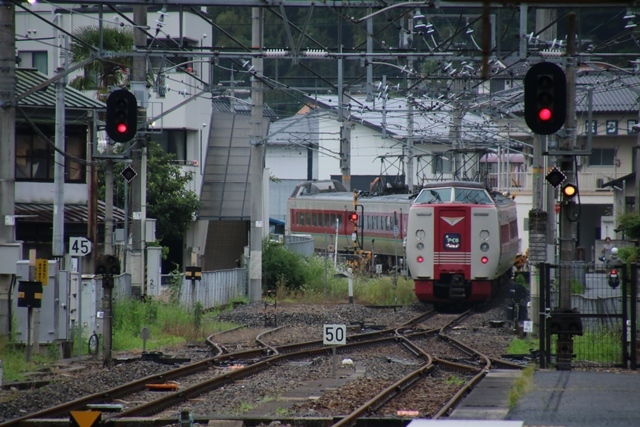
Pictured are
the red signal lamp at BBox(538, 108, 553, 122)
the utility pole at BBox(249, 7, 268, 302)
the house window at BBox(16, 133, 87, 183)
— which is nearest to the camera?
the red signal lamp at BBox(538, 108, 553, 122)

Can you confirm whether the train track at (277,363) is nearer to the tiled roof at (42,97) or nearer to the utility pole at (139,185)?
the utility pole at (139,185)

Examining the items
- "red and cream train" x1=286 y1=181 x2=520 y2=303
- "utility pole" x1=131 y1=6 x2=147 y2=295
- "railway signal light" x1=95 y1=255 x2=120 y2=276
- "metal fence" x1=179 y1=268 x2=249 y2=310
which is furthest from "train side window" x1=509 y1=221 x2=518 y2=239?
"railway signal light" x1=95 y1=255 x2=120 y2=276

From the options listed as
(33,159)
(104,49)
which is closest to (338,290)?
(33,159)

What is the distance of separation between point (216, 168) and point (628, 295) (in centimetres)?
3508

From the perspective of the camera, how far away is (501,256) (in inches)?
1193

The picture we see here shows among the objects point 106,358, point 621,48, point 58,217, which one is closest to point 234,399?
point 106,358

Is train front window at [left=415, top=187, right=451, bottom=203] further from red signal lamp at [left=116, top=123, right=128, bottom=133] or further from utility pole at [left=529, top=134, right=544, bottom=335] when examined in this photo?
red signal lamp at [left=116, top=123, right=128, bottom=133]

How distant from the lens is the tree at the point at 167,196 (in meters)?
43.5

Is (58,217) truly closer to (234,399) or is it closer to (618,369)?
(234,399)

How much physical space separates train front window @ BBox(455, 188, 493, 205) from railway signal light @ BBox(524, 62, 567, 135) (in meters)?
16.1

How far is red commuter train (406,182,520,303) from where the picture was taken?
2928 cm

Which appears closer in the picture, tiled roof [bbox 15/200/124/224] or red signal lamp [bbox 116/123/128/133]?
red signal lamp [bbox 116/123/128/133]

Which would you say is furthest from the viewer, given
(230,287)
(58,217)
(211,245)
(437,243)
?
(211,245)

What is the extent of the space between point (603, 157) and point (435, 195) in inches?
1159
